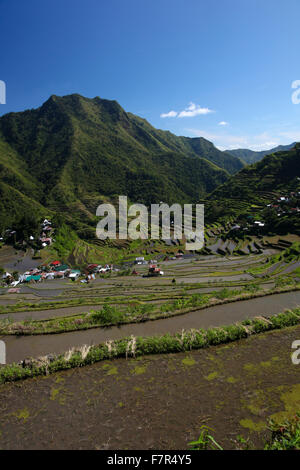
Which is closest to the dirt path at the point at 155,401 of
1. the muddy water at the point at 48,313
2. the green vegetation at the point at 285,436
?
the green vegetation at the point at 285,436

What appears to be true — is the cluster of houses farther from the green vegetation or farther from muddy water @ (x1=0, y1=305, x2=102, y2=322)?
the green vegetation

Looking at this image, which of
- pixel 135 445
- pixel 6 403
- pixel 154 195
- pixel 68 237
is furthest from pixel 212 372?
pixel 154 195

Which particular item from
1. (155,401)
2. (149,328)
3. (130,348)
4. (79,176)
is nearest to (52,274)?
(149,328)

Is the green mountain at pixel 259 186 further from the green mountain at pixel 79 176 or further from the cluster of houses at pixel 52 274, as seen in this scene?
the green mountain at pixel 79 176

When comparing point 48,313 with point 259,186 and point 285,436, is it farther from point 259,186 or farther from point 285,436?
point 259,186

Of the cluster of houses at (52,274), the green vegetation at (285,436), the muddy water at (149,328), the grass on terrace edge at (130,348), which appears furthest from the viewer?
the cluster of houses at (52,274)

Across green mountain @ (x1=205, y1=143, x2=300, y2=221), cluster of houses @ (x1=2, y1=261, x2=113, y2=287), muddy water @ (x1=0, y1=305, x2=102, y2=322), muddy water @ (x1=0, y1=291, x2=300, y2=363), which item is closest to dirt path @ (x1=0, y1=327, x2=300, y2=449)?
muddy water @ (x1=0, y1=291, x2=300, y2=363)
